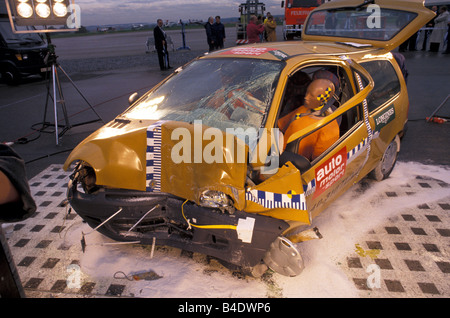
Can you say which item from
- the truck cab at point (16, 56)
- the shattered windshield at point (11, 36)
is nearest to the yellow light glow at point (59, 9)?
the truck cab at point (16, 56)

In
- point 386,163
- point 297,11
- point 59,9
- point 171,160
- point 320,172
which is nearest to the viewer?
point 171,160

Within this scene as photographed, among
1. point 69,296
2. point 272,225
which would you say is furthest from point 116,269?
point 272,225

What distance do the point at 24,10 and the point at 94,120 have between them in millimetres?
2185

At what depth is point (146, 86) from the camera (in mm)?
9828

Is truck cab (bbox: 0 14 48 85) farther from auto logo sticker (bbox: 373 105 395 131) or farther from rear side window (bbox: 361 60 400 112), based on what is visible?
auto logo sticker (bbox: 373 105 395 131)

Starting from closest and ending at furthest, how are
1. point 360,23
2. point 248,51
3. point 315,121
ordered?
point 315,121
point 248,51
point 360,23

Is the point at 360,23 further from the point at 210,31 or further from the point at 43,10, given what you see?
the point at 210,31

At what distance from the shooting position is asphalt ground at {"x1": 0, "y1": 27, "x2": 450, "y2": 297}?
11.2 feet

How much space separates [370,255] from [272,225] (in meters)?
1.12

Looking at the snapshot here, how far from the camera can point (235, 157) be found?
2.20m

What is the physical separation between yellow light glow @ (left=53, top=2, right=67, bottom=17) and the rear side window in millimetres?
4242

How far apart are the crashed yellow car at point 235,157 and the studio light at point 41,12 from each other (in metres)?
2.64

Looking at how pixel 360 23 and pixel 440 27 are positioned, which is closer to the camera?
pixel 360 23

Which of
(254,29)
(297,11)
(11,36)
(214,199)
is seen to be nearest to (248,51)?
(214,199)
